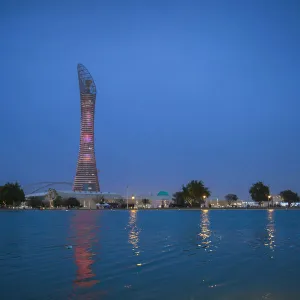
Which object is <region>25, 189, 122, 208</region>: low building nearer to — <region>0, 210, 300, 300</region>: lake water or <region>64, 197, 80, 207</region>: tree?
<region>64, 197, 80, 207</region>: tree

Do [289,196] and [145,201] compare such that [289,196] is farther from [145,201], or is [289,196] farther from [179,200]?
[145,201]

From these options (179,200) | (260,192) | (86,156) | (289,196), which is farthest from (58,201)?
(289,196)

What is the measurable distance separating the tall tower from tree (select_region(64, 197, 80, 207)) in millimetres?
5854

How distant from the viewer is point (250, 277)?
1448 centimetres

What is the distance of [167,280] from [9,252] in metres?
9.88

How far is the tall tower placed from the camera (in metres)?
136

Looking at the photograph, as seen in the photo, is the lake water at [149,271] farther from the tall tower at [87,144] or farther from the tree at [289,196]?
the tree at [289,196]

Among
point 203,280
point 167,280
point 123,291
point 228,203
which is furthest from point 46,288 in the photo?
point 228,203

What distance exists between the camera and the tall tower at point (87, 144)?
135750 mm

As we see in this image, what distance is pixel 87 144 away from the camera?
13600 centimetres

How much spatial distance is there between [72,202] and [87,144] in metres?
26.9

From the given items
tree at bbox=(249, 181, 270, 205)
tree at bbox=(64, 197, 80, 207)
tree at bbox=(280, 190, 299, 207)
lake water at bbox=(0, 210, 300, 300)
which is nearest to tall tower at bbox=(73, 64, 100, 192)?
tree at bbox=(64, 197, 80, 207)

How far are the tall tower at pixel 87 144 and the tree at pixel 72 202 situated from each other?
585cm

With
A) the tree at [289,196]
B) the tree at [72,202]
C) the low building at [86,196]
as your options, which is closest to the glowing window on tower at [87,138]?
the low building at [86,196]
